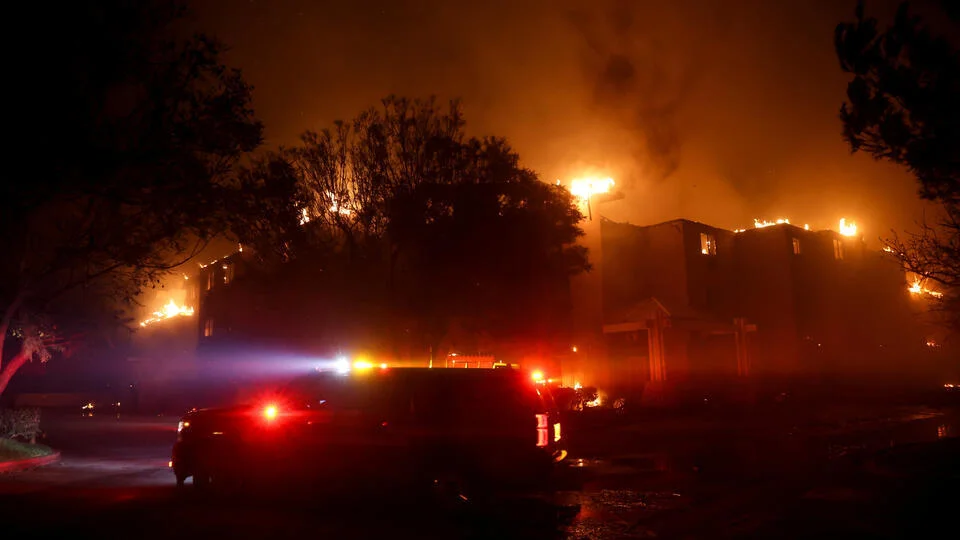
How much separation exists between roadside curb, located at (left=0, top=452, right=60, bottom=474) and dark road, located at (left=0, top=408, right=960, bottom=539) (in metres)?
0.39

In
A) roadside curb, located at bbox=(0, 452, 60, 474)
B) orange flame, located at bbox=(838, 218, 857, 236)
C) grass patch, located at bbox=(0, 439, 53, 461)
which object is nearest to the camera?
roadside curb, located at bbox=(0, 452, 60, 474)

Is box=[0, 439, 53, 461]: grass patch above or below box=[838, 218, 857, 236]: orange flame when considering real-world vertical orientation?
below

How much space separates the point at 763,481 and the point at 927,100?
6.37 meters

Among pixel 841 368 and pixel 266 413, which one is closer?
pixel 266 413

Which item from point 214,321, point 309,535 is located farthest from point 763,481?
point 214,321

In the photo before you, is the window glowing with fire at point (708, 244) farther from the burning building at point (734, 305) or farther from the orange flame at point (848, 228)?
the orange flame at point (848, 228)

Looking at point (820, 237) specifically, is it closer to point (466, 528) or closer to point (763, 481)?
point (763, 481)

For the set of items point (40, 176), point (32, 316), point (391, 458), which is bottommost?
point (391, 458)

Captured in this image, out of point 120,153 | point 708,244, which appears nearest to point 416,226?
point 120,153

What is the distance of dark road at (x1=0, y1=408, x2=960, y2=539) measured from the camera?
870cm

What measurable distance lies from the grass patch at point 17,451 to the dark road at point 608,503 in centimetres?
63

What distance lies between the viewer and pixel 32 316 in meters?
18.2

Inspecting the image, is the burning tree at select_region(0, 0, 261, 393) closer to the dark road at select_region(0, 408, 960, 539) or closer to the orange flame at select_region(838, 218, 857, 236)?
the dark road at select_region(0, 408, 960, 539)

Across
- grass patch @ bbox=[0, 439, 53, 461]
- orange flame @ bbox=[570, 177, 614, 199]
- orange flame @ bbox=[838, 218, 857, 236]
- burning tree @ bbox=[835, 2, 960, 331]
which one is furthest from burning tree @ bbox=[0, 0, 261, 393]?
orange flame @ bbox=[838, 218, 857, 236]
